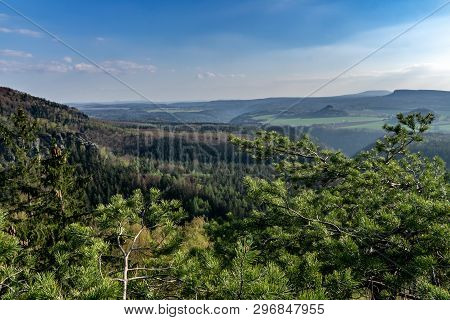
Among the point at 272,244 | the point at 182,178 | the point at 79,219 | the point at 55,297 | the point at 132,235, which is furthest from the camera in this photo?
the point at 182,178

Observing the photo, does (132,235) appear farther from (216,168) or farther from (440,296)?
(216,168)

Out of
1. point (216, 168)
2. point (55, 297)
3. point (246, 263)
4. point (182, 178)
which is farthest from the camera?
point (216, 168)

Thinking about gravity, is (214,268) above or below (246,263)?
below

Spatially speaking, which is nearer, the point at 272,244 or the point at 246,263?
the point at 246,263

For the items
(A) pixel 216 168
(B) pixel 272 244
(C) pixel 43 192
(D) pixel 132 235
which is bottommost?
(A) pixel 216 168

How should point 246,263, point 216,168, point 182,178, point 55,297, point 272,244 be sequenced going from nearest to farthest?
point 55,297
point 246,263
point 272,244
point 182,178
point 216,168

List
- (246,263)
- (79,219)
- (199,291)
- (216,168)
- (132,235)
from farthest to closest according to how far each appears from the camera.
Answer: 1. (216,168)
2. (79,219)
3. (132,235)
4. (199,291)
5. (246,263)
